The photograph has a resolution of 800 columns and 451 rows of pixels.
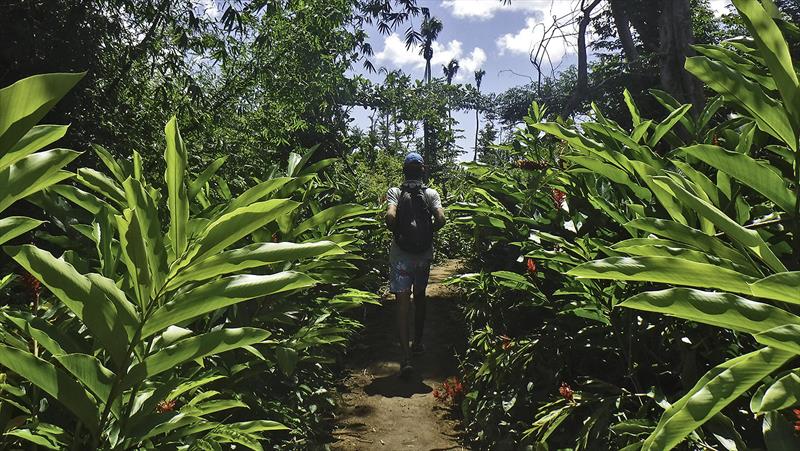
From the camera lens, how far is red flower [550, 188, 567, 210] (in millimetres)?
2705

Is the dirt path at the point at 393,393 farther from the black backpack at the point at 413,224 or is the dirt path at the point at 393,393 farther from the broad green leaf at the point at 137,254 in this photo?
the broad green leaf at the point at 137,254

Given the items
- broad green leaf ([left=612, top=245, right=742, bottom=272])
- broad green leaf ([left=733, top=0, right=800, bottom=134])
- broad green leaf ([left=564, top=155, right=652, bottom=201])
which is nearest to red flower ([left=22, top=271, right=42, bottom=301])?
broad green leaf ([left=612, top=245, right=742, bottom=272])

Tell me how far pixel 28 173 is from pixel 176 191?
0.30 meters

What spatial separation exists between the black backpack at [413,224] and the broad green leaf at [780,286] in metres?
4.13

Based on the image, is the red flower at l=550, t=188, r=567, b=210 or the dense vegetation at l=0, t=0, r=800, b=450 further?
the red flower at l=550, t=188, r=567, b=210

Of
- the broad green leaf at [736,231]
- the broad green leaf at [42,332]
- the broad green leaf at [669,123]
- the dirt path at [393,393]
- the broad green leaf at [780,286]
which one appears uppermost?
the broad green leaf at [669,123]

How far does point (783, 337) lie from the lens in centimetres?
85

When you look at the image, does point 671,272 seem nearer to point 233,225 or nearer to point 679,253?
point 679,253

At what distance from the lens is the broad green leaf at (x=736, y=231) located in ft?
3.48

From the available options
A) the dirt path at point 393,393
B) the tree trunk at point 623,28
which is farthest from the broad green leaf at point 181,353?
the tree trunk at point 623,28

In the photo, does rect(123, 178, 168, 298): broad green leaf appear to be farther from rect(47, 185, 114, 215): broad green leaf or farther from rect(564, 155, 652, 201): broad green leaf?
rect(564, 155, 652, 201): broad green leaf

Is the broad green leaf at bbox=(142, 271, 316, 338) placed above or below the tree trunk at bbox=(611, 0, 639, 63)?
below

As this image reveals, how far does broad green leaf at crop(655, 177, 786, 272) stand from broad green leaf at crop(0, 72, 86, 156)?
1143 mm

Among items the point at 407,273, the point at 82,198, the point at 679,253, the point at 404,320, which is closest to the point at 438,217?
the point at 407,273
